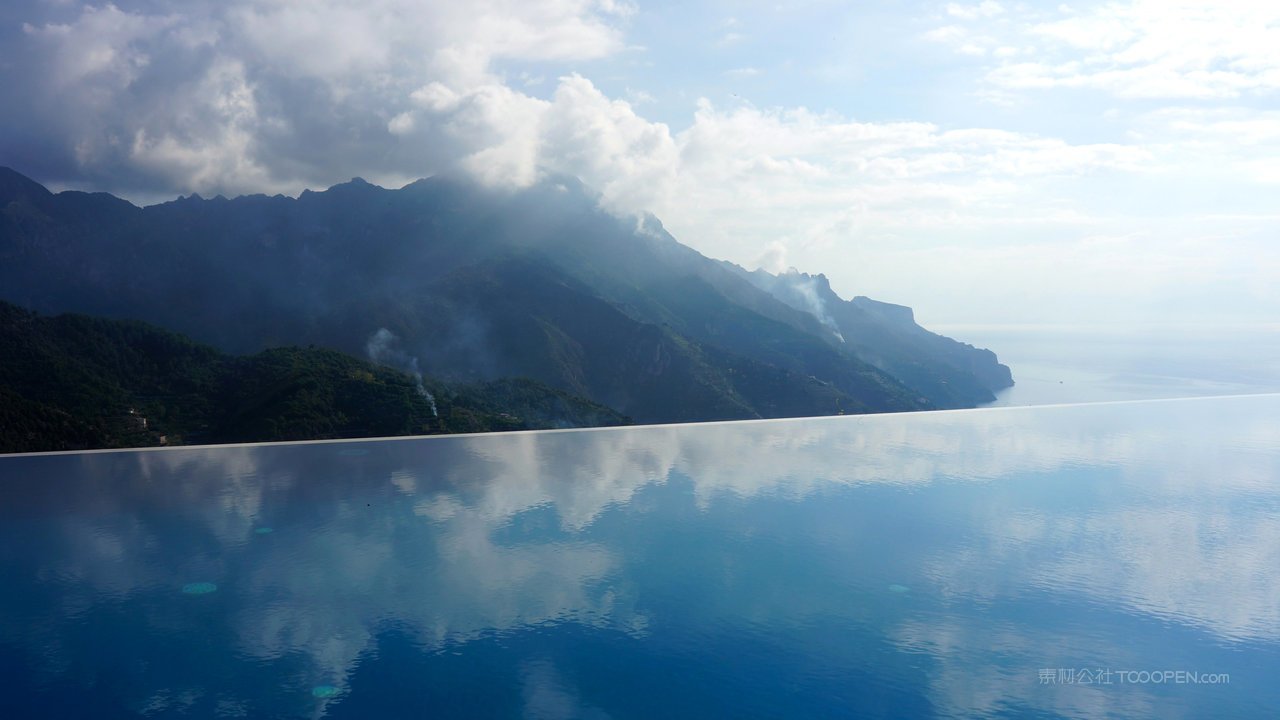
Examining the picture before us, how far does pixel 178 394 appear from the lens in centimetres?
1805

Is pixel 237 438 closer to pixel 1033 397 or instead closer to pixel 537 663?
pixel 537 663

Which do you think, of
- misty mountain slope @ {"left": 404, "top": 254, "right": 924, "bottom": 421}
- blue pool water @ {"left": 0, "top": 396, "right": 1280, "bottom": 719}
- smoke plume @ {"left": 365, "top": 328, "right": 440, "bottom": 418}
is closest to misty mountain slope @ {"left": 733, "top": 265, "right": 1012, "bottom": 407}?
misty mountain slope @ {"left": 404, "top": 254, "right": 924, "bottom": 421}

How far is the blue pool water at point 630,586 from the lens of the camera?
11.0ft

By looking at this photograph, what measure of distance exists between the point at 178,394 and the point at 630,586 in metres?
17.3

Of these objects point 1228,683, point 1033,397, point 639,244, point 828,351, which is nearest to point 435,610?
point 1228,683

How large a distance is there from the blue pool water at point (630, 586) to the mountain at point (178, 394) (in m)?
5.42

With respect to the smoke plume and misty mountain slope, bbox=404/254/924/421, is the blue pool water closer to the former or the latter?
misty mountain slope, bbox=404/254/924/421

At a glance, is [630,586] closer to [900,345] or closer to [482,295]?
[482,295]

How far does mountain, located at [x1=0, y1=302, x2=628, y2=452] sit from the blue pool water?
5.42 m

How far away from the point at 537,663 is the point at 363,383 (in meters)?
13.7

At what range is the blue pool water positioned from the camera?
3348 mm

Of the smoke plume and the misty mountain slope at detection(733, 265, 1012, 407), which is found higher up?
the misty mountain slope at detection(733, 265, 1012, 407)

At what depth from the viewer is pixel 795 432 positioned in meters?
9.53

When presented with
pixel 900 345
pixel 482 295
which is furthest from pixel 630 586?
pixel 900 345
